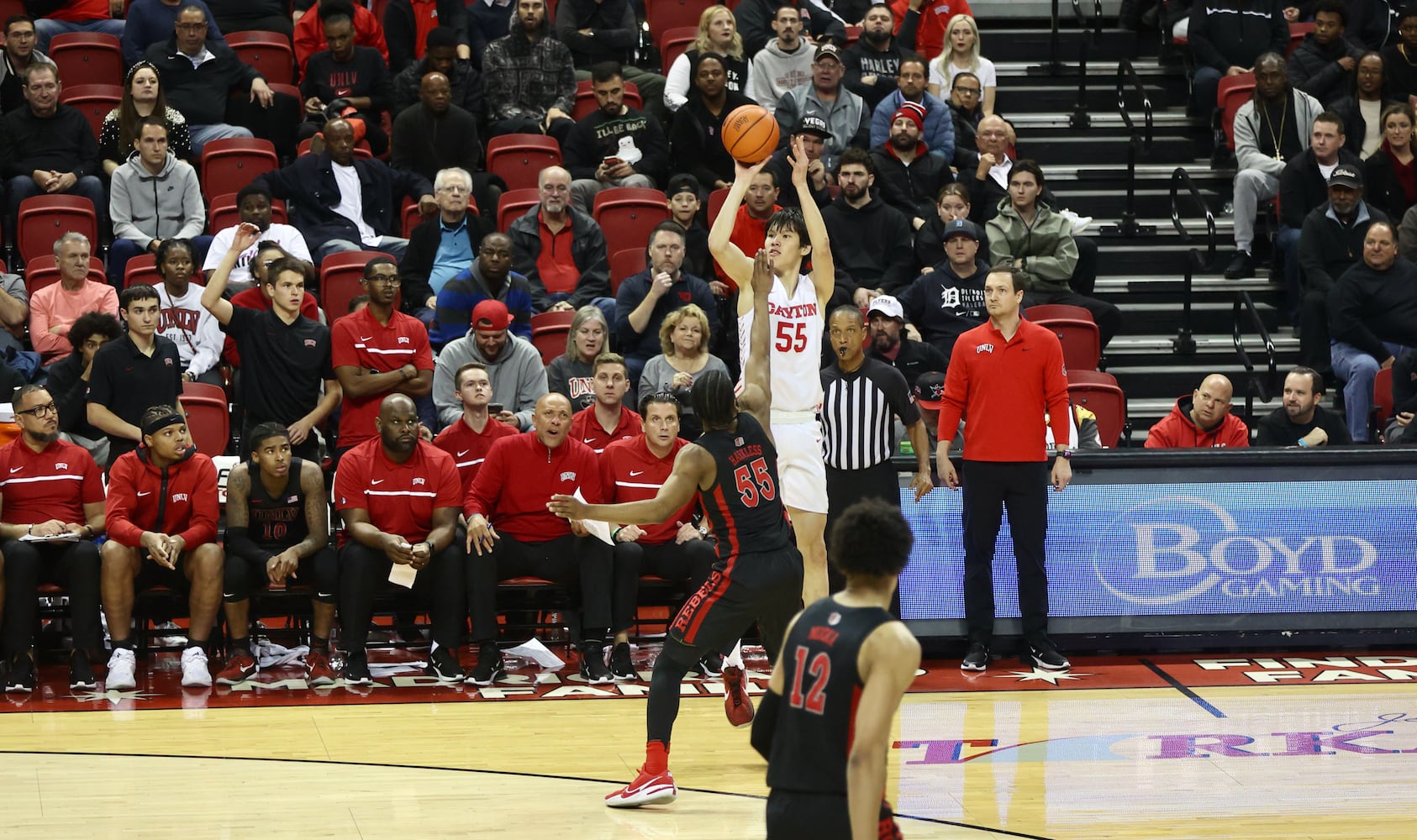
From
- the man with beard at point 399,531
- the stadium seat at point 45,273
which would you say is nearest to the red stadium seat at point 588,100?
the stadium seat at point 45,273

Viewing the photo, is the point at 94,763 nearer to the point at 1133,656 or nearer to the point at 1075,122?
the point at 1133,656

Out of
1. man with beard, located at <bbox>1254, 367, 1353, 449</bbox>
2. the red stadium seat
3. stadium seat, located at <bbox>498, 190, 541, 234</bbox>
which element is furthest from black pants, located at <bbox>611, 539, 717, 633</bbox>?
the red stadium seat

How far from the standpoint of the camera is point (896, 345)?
10.4 m

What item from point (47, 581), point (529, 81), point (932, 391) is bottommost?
point (47, 581)

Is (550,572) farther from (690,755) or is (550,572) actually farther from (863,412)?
(690,755)

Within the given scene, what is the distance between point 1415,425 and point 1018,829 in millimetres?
4937

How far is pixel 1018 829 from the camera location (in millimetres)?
6281

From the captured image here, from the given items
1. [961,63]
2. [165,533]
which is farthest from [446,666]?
[961,63]

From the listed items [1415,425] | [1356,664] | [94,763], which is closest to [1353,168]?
[1415,425]

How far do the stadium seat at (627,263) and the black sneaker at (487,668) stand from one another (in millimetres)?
3268

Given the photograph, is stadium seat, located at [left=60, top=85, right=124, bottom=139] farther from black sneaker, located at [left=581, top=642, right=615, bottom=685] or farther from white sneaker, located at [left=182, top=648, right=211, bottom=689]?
black sneaker, located at [left=581, top=642, right=615, bottom=685]

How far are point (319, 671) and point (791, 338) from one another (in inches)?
119

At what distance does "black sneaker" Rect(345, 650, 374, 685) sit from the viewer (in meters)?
8.85

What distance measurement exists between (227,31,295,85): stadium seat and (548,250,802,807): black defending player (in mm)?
7722
